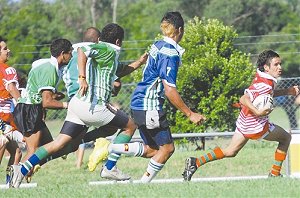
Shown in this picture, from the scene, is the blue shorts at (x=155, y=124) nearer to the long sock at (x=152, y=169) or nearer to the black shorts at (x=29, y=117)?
the long sock at (x=152, y=169)

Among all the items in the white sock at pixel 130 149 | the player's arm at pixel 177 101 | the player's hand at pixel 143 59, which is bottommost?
the white sock at pixel 130 149

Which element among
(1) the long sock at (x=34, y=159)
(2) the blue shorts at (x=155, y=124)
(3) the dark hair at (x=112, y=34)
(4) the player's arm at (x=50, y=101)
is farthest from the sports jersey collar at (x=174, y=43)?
(1) the long sock at (x=34, y=159)

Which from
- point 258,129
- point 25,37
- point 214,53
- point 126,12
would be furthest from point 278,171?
point 126,12

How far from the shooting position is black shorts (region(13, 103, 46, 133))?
12.1m

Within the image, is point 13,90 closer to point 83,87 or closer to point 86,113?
point 86,113

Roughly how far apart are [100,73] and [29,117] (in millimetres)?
1513

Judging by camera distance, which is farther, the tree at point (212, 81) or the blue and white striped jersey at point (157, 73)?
the tree at point (212, 81)

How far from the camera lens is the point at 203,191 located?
30.9 ft

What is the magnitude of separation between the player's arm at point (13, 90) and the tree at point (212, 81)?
23.0 feet

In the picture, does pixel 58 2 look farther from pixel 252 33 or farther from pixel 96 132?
pixel 96 132

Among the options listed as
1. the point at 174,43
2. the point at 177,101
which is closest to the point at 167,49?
the point at 174,43

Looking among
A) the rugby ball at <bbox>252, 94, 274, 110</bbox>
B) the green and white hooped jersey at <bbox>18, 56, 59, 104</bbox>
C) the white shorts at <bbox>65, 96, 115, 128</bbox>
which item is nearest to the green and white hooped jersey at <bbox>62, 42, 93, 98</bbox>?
the green and white hooped jersey at <bbox>18, 56, 59, 104</bbox>

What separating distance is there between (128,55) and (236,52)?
750 inches

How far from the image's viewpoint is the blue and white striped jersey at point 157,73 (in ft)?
35.9
